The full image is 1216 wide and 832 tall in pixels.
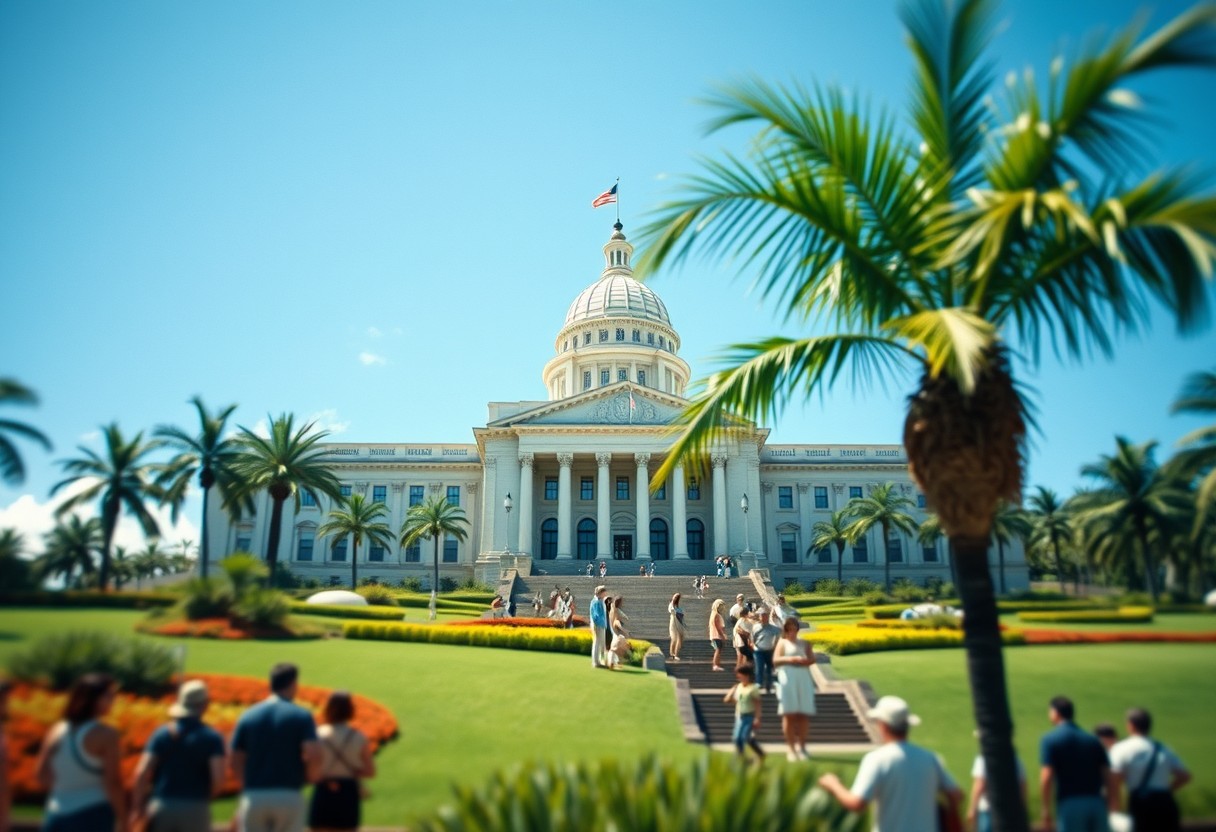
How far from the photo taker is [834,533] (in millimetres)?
55031

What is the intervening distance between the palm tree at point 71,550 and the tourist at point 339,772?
402 centimetres

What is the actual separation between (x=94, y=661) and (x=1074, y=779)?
9.22 metres

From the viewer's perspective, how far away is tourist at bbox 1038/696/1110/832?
7.39m

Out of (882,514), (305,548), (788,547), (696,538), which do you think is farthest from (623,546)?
(305,548)

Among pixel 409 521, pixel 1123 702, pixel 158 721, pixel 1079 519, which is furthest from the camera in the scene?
pixel 409 521

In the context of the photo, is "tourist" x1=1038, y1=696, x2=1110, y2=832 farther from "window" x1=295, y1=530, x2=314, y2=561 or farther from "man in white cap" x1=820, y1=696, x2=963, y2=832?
"window" x1=295, y1=530, x2=314, y2=561

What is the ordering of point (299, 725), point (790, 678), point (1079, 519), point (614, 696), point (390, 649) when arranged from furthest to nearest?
1. point (614, 696)
2. point (790, 678)
3. point (390, 649)
4. point (1079, 519)
5. point (299, 725)

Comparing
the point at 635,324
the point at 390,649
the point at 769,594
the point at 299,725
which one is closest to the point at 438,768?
the point at 299,725

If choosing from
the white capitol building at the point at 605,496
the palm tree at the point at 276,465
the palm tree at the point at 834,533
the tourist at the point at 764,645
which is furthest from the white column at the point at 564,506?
the palm tree at the point at 276,465

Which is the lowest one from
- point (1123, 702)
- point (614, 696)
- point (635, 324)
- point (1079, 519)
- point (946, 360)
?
point (614, 696)

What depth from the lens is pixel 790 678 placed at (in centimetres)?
1241

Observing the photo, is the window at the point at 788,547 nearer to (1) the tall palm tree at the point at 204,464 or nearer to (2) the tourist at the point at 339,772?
(1) the tall palm tree at the point at 204,464

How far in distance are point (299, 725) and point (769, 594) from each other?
39479mm

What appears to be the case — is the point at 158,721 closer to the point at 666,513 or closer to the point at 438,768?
the point at 438,768
